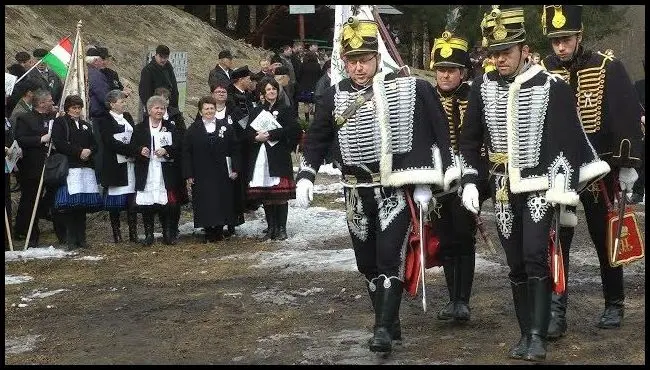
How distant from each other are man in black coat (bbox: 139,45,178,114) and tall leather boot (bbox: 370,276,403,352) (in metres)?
9.82

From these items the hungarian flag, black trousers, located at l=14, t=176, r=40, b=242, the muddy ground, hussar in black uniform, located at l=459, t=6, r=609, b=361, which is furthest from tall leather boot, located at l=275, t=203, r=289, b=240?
hussar in black uniform, located at l=459, t=6, r=609, b=361

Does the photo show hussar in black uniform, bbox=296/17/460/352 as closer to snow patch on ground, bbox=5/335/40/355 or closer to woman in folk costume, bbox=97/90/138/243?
snow patch on ground, bbox=5/335/40/355

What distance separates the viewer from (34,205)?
44.8 ft

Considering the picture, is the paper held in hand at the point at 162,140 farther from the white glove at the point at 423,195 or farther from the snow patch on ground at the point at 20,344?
the white glove at the point at 423,195

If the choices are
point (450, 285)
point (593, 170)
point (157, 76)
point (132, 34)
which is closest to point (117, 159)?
point (157, 76)

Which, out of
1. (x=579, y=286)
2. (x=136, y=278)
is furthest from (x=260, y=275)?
(x=579, y=286)

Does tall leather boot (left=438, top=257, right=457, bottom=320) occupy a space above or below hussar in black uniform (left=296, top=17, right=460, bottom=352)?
below

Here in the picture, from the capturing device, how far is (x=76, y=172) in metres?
13.1

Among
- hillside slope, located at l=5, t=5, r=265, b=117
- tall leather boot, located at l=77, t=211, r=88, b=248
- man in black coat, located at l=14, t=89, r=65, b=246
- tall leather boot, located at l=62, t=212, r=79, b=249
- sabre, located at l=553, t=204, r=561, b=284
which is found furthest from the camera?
hillside slope, located at l=5, t=5, r=265, b=117

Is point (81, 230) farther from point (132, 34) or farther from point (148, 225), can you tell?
point (132, 34)

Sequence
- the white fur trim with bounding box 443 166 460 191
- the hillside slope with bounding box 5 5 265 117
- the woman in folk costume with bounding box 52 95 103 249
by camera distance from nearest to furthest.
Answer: the white fur trim with bounding box 443 166 460 191, the woman in folk costume with bounding box 52 95 103 249, the hillside slope with bounding box 5 5 265 117

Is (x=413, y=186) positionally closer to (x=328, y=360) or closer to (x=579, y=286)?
(x=328, y=360)

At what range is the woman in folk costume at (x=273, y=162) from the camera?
44.5 feet

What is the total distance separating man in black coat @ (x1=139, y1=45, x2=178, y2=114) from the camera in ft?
55.2
